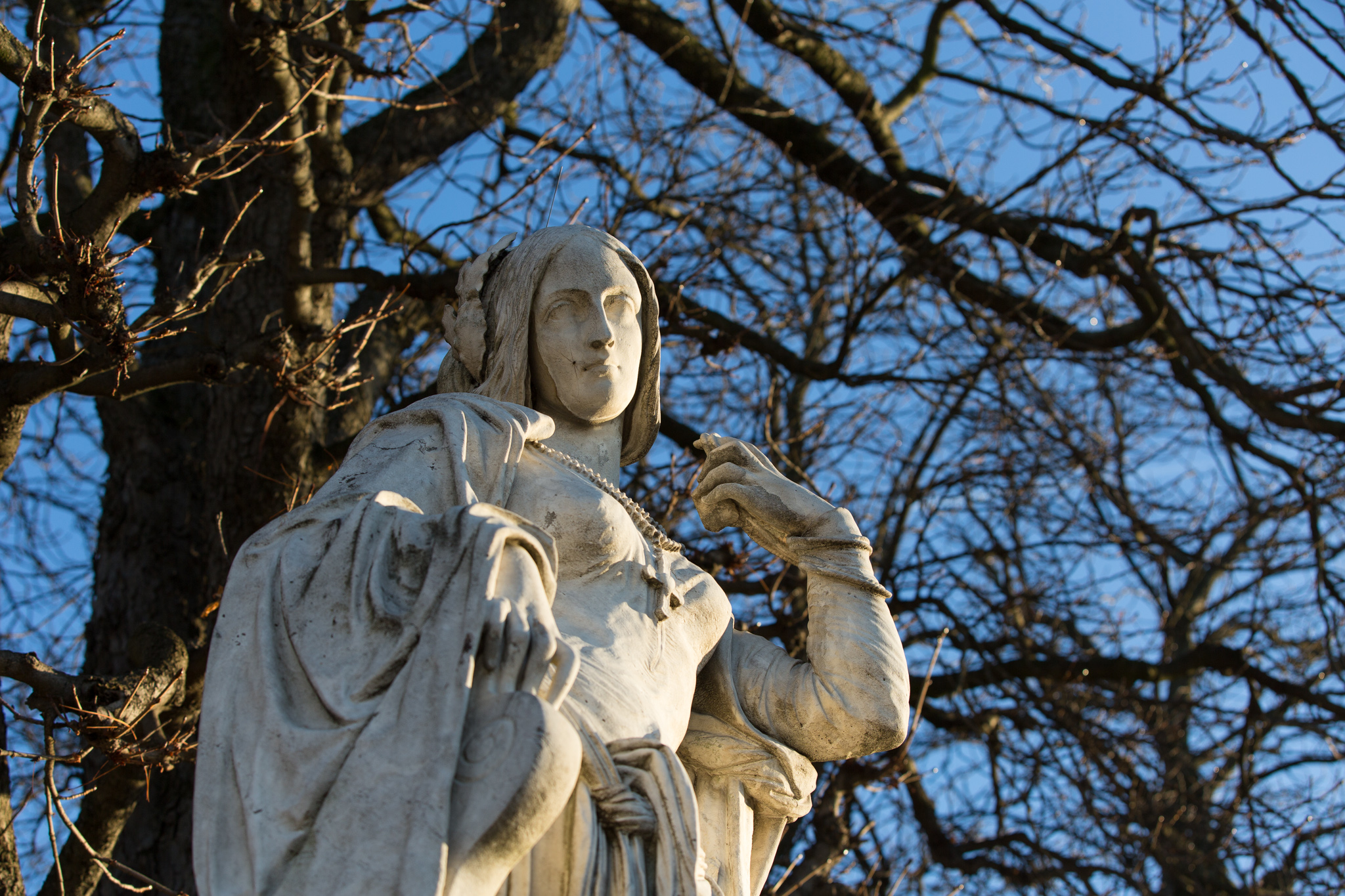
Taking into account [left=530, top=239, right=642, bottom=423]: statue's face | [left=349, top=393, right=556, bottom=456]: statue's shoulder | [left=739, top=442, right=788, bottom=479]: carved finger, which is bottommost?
[left=349, top=393, right=556, bottom=456]: statue's shoulder

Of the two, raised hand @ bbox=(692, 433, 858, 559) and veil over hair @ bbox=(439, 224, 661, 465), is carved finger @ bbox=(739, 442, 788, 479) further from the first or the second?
veil over hair @ bbox=(439, 224, 661, 465)

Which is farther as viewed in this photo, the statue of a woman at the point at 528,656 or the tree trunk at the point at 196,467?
the tree trunk at the point at 196,467

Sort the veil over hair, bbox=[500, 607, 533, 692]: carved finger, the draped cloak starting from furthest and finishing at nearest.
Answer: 1. the veil over hair
2. bbox=[500, 607, 533, 692]: carved finger
3. the draped cloak

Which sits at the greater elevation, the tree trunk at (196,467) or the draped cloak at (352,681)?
the tree trunk at (196,467)

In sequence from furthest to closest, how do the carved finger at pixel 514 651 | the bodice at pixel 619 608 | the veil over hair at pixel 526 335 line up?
the veil over hair at pixel 526 335
the bodice at pixel 619 608
the carved finger at pixel 514 651

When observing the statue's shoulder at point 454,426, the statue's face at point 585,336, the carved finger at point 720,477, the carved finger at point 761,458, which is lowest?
the statue's shoulder at point 454,426

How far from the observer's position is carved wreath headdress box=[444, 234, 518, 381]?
3.94m

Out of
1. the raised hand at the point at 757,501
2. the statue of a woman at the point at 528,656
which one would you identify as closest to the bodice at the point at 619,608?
the statue of a woman at the point at 528,656

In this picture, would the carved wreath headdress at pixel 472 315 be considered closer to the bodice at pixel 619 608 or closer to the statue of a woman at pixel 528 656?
the statue of a woman at pixel 528 656

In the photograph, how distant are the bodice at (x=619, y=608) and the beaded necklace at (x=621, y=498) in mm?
35

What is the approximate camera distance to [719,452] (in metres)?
3.97

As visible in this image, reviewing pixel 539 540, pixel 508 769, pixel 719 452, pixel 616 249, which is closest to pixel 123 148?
pixel 616 249

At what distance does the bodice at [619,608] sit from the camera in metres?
3.18

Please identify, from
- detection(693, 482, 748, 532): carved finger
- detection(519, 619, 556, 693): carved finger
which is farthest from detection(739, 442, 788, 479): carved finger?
detection(519, 619, 556, 693): carved finger
